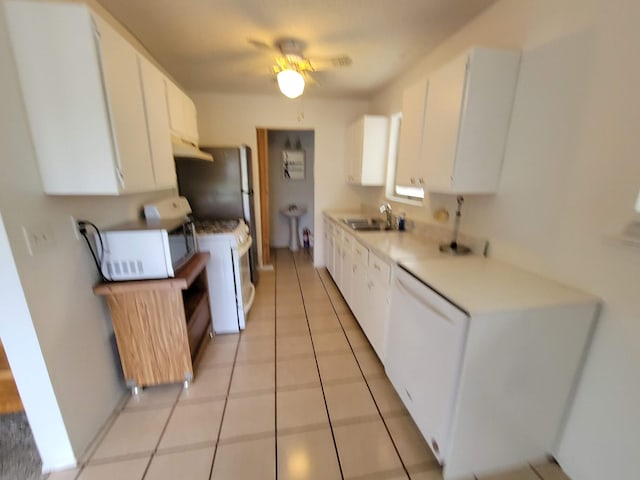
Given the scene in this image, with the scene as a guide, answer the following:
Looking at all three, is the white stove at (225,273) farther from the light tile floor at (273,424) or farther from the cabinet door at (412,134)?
the cabinet door at (412,134)

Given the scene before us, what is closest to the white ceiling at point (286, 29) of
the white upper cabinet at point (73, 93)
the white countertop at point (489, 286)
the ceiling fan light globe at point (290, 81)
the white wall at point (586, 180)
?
the ceiling fan light globe at point (290, 81)

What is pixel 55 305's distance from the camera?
129 cm

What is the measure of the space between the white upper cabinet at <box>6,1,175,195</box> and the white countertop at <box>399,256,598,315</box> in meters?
1.70

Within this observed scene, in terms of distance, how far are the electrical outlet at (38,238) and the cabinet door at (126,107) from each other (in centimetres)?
37

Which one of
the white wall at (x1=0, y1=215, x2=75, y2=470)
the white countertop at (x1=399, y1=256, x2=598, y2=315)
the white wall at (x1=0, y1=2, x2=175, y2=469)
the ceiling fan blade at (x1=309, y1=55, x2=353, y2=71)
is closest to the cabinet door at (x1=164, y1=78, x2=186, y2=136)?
the white wall at (x1=0, y1=2, x2=175, y2=469)

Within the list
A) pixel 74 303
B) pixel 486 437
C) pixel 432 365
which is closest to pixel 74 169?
pixel 74 303

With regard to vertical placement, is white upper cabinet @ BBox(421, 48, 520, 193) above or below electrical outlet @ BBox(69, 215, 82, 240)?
above

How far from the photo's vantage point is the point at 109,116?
1.27 metres

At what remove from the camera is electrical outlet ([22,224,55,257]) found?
115cm

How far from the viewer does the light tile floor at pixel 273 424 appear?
135cm

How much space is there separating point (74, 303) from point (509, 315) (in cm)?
210

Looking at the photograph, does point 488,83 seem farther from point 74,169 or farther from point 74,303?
point 74,303

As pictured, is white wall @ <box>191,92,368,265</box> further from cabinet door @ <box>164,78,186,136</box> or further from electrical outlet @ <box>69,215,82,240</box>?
electrical outlet @ <box>69,215,82,240</box>

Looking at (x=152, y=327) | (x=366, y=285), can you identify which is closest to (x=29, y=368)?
(x=152, y=327)
